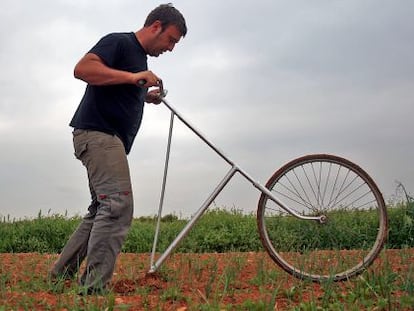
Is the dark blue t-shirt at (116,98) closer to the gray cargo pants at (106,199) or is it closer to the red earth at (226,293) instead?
the gray cargo pants at (106,199)

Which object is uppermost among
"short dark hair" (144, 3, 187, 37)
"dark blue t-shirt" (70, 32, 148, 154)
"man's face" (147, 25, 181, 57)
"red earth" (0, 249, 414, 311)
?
"short dark hair" (144, 3, 187, 37)

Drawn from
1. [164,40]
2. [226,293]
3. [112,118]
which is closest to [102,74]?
[112,118]

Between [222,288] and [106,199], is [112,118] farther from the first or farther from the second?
[222,288]

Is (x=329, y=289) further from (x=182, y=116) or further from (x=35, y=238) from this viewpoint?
(x=35, y=238)

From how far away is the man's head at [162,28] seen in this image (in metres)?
4.80

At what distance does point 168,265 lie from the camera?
600cm

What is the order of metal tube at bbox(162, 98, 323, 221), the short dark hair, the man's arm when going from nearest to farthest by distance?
the man's arm, the short dark hair, metal tube at bbox(162, 98, 323, 221)

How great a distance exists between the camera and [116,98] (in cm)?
473

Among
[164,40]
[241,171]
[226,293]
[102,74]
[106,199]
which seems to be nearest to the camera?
[226,293]

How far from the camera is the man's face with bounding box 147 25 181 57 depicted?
482cm

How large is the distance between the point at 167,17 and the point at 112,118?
889 mm

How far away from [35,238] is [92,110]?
581 centimetres

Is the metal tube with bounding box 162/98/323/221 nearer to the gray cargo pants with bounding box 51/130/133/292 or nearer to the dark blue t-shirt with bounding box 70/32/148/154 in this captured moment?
the dark blue t-shirt with bounding box 70/32/148/154

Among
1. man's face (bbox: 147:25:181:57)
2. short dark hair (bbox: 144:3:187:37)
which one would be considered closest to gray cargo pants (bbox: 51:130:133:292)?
man's face (bbox: 147:25:181:57)
